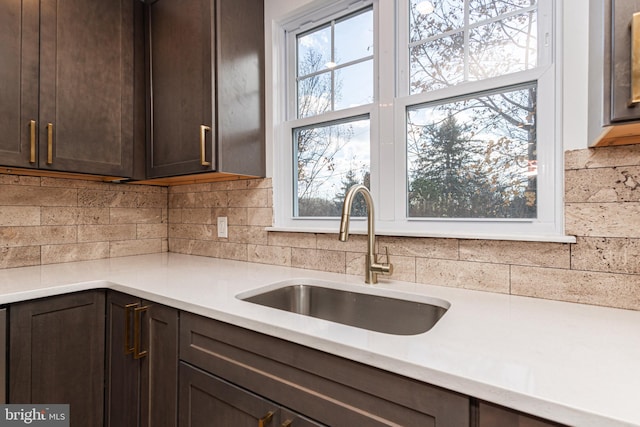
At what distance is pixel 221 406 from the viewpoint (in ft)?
3.21

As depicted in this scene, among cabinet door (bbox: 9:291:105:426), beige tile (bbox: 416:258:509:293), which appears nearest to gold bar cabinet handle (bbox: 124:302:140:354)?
cabinet door (bbox: 9:291:105:426)

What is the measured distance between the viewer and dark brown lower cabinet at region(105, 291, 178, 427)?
1124mm

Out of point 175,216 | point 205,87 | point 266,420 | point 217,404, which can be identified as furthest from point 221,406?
point 175,216

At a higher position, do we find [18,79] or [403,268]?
[18,79]

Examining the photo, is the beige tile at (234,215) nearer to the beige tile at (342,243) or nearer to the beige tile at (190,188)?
the beige tile at (190,188)

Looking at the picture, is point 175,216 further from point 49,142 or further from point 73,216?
point 49,142

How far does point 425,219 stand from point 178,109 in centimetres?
131

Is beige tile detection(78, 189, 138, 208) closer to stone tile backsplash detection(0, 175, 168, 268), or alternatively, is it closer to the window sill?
stone tile backsplash detection(0, 175, 168, 268)

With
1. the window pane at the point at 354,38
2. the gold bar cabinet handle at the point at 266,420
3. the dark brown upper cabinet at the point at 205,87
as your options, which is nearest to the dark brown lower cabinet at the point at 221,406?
the gold bar cabinet handle at the point at 266,420

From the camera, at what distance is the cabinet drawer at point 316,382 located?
643 mm

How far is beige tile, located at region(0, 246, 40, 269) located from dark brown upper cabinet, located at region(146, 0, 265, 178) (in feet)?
2.31

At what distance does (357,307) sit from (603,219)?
2.74 ft

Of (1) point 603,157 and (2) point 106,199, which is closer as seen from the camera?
(1) point 603,157

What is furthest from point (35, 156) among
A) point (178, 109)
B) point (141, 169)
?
point (178, 109)
